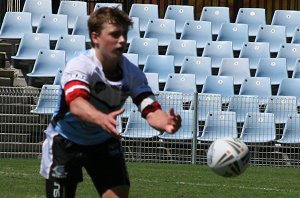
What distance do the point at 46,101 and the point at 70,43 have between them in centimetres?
275

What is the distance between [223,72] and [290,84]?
1.43 metres

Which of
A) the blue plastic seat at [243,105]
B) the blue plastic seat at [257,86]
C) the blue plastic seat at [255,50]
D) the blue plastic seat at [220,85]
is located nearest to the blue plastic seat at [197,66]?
the blue plastic seat at [220,85]

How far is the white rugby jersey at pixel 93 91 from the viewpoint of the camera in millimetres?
7316

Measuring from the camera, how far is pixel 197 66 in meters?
20.2

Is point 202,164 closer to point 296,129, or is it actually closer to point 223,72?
point 296,129

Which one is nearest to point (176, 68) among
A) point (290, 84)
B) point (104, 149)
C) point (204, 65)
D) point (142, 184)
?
point (204, 65)

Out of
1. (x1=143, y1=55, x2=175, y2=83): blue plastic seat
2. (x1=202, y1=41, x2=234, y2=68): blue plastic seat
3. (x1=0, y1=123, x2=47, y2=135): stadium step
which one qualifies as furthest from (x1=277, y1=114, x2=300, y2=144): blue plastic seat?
(x1=0, y1=123, x2=47, y2=135): stadium step

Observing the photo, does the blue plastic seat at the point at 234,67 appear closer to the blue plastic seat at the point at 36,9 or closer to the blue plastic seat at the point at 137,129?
the blue plastic seat at the point at 137,129

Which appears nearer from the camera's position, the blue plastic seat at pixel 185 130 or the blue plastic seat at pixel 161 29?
the blue plastic seat at pixel 185 130

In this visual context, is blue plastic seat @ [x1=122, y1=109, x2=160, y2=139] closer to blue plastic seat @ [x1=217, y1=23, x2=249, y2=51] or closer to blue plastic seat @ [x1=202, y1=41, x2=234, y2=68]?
blue plastic seat @ [x1=202, y1=41, x2=234, y2=68]

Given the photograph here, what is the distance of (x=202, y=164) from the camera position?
17719 millimetres

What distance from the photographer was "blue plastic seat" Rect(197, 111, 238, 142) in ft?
59.0

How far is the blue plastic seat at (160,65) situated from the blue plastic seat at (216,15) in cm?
291

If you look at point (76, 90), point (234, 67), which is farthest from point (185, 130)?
point (76, 90)
